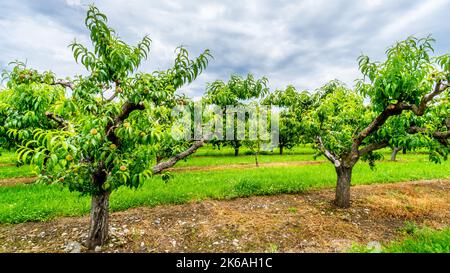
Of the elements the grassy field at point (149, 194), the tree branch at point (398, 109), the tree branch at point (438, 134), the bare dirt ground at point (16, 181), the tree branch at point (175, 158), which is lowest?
the bare dirt ground at point (16, 181)

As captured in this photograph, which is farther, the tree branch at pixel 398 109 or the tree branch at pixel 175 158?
the tree branch at pixel 175 158

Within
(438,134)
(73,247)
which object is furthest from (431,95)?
(73,247)

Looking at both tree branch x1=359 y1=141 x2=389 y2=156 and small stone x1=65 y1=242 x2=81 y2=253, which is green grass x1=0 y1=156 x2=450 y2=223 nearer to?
small stone x1=65 y1=242 x2=81 y2=253

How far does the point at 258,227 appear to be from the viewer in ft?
25.8

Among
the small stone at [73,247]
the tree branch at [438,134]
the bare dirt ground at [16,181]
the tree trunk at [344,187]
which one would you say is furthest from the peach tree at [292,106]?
the bare dirt ground at [16,181]

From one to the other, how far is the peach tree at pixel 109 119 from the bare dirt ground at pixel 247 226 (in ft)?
4.63

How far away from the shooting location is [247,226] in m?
7.95

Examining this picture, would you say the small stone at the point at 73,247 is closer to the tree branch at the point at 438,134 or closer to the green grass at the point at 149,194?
the green grass at the point at 149,194

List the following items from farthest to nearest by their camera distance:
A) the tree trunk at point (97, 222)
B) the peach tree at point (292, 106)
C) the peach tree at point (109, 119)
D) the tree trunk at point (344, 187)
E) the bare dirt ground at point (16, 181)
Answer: the bare dirt ground at point (16, 181) < the peach tree at point (292, 106) < the tree trunk at point (344, 187) < the tree trunk at point (97, 222) < the peach tree at point (109, 119)

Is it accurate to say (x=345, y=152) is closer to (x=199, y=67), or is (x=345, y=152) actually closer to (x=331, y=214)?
(x=331, y=214)

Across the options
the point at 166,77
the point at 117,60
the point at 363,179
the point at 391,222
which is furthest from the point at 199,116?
the point at 363,179

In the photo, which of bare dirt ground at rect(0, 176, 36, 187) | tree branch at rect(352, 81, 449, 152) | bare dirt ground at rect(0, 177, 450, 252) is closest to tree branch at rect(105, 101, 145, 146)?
bare dirt ground at rect(0, 177, 450, 252)

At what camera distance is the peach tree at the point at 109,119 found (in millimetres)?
4746
